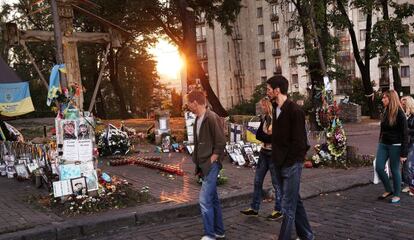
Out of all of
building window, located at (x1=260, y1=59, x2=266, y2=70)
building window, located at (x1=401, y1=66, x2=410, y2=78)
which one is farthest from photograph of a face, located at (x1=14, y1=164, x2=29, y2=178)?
building window, located at (x1=260, y1=59, x2=266, y2=70)

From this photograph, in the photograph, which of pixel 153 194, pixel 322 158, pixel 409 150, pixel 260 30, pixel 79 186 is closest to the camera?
pixel 79 186

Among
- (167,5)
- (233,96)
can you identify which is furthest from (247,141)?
(233,96)

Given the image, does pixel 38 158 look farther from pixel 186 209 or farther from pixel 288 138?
pixel 288 138

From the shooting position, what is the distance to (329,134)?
37.9ft

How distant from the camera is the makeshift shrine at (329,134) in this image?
1145 cm

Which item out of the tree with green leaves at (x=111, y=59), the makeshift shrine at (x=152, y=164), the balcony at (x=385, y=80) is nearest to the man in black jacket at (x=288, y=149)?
the makeshift shrine at (x=152, y=164)

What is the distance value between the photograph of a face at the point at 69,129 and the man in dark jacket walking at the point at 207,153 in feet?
8.90

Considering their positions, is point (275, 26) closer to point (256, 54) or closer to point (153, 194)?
point (256, 54)

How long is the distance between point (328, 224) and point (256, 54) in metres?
70.0

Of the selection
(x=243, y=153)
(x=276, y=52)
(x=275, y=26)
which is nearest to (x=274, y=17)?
(x=275, y=26)

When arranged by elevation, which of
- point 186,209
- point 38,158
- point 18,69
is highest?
point 18,69

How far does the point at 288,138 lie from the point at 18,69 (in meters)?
45.8

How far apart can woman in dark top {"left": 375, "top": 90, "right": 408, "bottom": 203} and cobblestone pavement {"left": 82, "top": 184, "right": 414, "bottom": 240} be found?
1.65 feet

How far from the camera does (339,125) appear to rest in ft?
38.3
